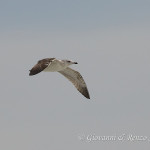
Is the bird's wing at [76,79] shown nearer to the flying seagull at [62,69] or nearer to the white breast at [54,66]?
the flying seagull at [62,69]

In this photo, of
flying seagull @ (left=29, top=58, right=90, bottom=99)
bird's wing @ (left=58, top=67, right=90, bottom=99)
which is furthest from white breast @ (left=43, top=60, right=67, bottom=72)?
bird's wing @ (left=58, top=67, right=90, bottom=99)

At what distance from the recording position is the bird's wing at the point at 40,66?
133 ft

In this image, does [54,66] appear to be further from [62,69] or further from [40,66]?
[40,66]

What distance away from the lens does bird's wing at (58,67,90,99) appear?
5281 cm

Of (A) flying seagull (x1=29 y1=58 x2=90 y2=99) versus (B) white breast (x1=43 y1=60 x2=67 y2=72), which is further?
(B) white breast (x1=43 y1=60 x2=67 y2=72)

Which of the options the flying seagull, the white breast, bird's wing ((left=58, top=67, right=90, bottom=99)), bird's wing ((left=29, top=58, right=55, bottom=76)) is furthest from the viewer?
bird's wing ((left=58, top=67, right=90, bottom=99))

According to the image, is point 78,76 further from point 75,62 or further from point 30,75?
point 30,75

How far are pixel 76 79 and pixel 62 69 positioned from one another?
246 inches

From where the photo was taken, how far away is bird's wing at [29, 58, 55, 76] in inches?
1599

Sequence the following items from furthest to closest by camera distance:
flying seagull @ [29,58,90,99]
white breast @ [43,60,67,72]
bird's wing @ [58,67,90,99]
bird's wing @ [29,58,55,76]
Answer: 1. bird's wing @ [58,67,90,99]
2. white breast @ [43,60,67,72]
3. flying seagull @ [29,58,90,99]
4. bird's wing @ [29,58,55,76]

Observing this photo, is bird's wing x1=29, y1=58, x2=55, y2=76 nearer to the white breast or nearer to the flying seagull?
the flying seagull

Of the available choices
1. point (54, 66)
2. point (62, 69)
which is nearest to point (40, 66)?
point (54, 66)

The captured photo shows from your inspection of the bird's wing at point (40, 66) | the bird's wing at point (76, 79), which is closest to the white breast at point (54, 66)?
the bird's wing at point (40, 66)

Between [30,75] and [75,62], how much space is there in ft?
28.7
